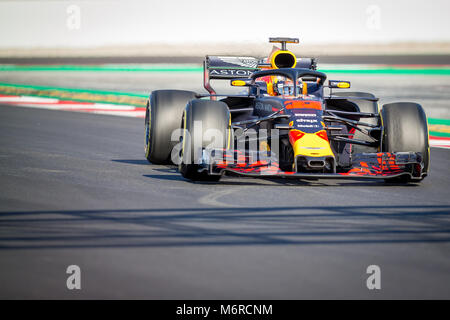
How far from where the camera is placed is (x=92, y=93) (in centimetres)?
2486

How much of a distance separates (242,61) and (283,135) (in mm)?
3215

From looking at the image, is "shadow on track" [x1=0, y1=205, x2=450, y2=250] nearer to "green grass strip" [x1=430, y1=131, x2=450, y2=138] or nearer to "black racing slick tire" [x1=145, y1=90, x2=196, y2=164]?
"black racing slick tire" [x1=145, y1=90, x2=196, y2=164]

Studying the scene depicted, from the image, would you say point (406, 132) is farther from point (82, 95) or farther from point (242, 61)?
point (82, 95)

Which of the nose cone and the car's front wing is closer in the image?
the car's front wing

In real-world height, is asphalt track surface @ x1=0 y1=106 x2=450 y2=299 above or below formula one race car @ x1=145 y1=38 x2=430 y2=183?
below

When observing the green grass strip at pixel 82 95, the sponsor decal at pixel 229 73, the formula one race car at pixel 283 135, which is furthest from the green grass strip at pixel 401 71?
the formula one race car at pixel 283 135

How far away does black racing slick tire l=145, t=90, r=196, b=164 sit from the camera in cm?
1072

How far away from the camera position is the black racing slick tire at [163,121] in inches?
422

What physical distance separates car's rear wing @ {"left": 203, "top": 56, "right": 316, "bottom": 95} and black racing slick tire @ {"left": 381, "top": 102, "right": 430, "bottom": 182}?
272 cm

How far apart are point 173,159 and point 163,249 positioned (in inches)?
199

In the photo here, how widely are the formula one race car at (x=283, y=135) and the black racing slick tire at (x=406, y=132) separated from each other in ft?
0.04

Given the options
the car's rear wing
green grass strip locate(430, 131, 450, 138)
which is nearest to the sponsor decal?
the car's rear wing
